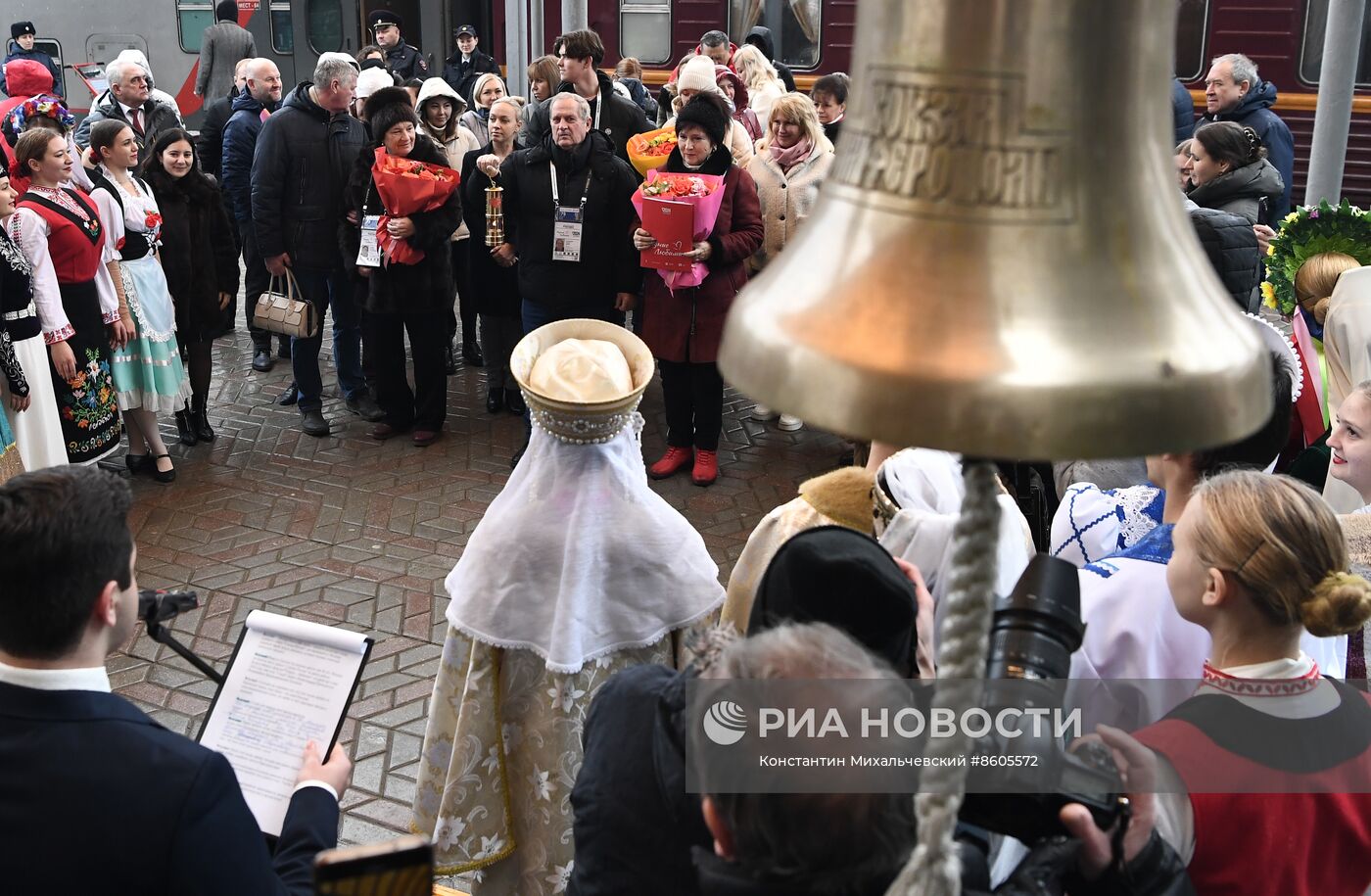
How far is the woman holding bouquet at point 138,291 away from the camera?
6.12 m

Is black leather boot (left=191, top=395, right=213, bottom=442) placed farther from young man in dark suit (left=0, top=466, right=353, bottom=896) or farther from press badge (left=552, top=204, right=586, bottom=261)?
young man in dark suit (left=0, top=466, right=353, bottom=896)

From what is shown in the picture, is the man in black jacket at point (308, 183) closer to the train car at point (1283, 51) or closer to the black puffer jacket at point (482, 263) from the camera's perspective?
the black puffer jacket at point (482, 263)

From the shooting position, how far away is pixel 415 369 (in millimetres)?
7340

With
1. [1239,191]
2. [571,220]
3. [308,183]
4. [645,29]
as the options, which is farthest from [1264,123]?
[645,29]

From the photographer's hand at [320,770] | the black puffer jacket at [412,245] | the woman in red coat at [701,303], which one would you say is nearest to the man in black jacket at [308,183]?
the black puffer jacket at [412,245]

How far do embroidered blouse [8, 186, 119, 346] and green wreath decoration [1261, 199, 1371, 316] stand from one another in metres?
5.16

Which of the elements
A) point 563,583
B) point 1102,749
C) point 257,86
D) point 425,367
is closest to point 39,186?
point 425,367

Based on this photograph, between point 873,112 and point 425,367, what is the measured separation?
6.66m

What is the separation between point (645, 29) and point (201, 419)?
854 cm

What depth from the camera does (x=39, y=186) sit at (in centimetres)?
564

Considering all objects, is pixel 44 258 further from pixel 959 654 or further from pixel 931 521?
pixel 959 654

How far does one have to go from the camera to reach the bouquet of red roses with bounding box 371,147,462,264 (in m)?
6.79

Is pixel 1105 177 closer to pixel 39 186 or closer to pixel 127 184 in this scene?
pixel 39 186

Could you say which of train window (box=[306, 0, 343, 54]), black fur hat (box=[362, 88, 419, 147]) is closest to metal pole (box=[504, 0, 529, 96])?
black fur hat (box=[362, 88, 419, 147])
